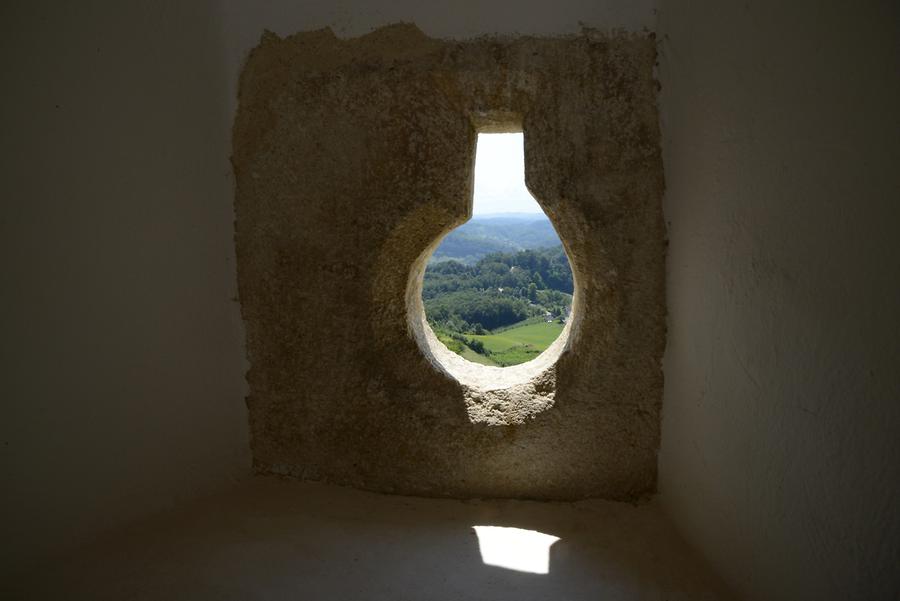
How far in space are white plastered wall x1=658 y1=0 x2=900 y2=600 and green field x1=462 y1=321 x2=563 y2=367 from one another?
9.46ft

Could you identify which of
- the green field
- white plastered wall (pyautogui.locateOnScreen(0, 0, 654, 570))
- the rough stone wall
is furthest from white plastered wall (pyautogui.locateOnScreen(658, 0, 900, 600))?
the green field

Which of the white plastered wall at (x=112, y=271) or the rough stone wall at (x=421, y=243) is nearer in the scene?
the white plastered wall at (x=112, y=271)

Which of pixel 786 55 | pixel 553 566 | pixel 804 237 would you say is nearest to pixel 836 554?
pixel 804 237

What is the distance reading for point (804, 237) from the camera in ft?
4.42

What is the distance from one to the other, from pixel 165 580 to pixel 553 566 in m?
1.44

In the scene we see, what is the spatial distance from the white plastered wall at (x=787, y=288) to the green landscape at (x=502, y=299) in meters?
→ 2.89

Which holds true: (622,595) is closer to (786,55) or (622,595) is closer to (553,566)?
(553,566)

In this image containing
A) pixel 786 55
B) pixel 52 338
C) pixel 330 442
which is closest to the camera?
pixel 786 55

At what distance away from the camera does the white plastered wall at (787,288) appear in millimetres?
1114

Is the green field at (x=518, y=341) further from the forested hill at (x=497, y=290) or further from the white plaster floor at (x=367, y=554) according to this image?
the white plaster floor at (x=367, y=554)

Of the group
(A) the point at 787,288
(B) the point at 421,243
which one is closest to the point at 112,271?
(B) the point at 421,243

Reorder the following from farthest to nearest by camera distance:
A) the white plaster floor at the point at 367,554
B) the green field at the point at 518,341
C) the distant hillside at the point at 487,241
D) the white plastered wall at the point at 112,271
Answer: the distant hillside at the point at 487,241, the green field at the point at 518,341, the white plaster floor at the point at 367,554, the white plastered wall at the point at 112,271

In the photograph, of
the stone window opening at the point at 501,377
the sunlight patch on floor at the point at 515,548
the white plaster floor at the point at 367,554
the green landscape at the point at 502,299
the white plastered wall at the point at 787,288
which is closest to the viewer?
the white plastered wall at the point at 787,288

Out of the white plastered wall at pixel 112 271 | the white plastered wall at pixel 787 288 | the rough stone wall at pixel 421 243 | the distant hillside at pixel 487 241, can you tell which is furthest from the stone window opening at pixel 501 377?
the distant hillside at pixel 487 241
